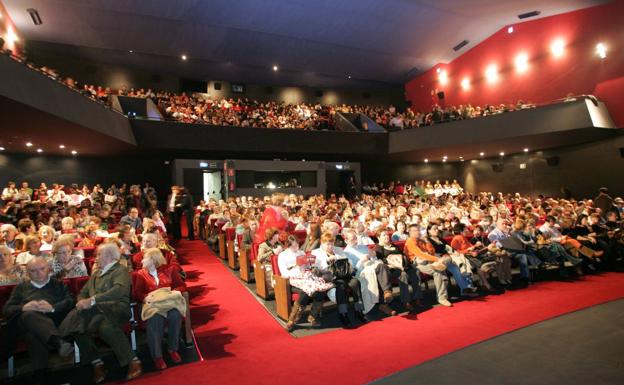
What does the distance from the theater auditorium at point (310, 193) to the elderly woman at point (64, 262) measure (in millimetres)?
41

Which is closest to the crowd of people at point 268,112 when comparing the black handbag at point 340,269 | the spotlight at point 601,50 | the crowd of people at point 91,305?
the spotlight at point 601,50

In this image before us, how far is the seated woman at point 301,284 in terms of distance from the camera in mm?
4531

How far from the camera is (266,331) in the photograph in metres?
4.51

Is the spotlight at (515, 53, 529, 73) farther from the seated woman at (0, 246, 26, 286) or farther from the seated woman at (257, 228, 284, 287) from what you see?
the seated woman at (0, 246, 26, 286)

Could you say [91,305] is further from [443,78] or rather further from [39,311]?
[443,78]

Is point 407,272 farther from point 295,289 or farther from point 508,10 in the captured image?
point 508,10

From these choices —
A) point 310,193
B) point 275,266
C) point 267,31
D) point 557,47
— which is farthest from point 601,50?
point 275,266

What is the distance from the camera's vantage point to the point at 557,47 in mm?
15211

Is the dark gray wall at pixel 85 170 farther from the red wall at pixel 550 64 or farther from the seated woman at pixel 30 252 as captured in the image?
the red wall at pixel 550 64

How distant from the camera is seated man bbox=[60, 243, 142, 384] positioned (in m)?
3.47

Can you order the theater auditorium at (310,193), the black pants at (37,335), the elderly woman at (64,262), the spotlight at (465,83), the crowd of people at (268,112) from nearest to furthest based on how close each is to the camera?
the black pants at (37,335)
the theater auditorium at (310,193)
the elderly woman at (64,262)
the crowd of people at (268,112)
the spotlight at (465,83)

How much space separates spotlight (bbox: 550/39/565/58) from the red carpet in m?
12.3

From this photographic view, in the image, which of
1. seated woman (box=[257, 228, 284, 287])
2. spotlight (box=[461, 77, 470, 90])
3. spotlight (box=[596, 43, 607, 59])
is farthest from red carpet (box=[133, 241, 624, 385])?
spotlight (box=[461, 77, 470, 90])

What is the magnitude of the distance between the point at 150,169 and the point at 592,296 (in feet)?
56.9
